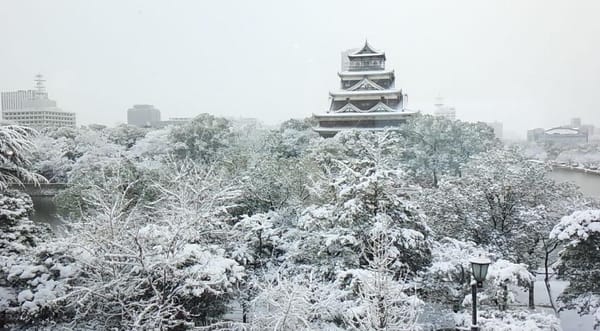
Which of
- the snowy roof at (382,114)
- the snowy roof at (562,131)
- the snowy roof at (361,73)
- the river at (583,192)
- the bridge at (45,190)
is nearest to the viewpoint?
the river at (583,192)

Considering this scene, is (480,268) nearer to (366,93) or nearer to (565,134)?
(565,134)

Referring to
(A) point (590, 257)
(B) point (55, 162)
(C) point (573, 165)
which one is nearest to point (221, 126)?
(B) point (55, 162)

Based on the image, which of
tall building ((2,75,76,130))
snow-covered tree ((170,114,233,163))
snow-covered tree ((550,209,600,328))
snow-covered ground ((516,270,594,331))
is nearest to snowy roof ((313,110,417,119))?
snow-covered tree ((170,114,233,163))

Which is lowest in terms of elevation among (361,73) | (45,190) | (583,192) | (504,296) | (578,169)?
(504,296)

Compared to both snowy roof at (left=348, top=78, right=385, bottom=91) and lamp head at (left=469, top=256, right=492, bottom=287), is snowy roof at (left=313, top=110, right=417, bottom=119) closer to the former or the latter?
snowy roof at (left=348, top=78, right=385, bottom=91)

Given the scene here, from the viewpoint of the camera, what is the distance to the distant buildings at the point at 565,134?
1344 cm

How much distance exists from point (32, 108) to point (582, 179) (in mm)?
20318

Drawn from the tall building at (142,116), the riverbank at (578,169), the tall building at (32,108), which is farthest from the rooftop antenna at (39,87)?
the riverbank at (578,169)

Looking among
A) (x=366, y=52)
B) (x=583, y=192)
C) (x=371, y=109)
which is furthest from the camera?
(x=366, y=52)

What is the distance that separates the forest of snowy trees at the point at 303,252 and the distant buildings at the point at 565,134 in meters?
5.05

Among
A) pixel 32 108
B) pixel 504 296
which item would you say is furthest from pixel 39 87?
pixel 504 296

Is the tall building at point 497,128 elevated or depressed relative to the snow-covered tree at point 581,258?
elevated

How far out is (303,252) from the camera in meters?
7.05

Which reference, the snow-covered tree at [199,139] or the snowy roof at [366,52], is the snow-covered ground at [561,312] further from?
the snowy roof at [366,52]
